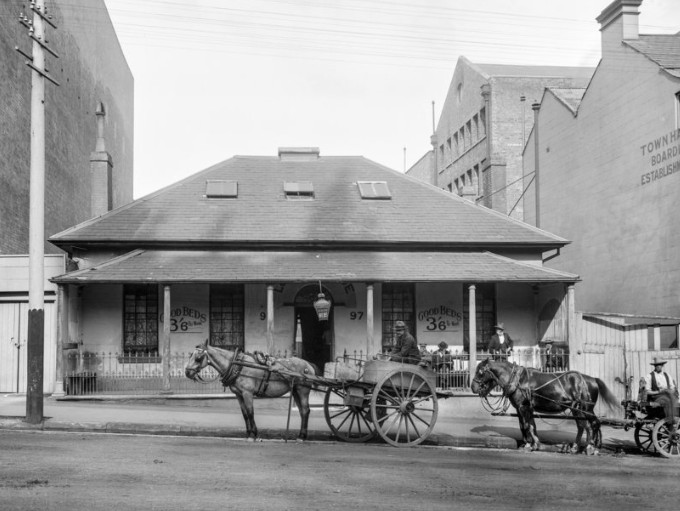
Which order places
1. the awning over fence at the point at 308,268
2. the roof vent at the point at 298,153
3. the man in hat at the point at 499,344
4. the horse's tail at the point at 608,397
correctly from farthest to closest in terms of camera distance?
1. the roof vent at the point at 298,153
2. the awning over fence at the point at 308,268
3. the man in hat at the point at 499,344
4. the horse's tail at the point at 608,397

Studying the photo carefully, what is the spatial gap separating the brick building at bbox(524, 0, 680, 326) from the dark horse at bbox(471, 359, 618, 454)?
886 centimetres

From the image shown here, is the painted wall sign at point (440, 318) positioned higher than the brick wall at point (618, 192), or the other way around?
the brick wall at point (618, 192)

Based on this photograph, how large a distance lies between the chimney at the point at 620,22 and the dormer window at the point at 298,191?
11.3 meters

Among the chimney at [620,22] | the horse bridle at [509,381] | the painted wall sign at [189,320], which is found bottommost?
the horse bridle at [509,381]

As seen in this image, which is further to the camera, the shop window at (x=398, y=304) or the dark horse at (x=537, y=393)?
the shop window at (x=398, y=304)

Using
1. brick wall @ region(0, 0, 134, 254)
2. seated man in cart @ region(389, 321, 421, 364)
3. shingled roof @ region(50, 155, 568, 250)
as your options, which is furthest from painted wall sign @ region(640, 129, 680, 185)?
brick wall @ region(0, 0, 134, 254)

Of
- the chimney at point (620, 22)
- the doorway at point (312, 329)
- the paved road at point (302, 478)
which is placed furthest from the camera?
the chimney at point (620, 22)

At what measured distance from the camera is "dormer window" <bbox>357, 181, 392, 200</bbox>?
24.5m

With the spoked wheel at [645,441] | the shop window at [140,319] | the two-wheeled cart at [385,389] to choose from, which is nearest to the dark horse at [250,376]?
the two-wheeled cart at [385,389]

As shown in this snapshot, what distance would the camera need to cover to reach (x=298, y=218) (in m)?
23.1

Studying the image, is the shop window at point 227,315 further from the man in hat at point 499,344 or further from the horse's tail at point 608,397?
the horse's tail at point 608,397

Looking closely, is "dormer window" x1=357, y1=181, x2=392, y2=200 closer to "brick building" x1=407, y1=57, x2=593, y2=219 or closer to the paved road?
"brick building" x1=407, y1=57, x2=593, y2=219

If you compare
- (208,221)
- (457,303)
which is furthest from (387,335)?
(208,221)

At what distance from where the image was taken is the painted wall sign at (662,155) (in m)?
21.9
